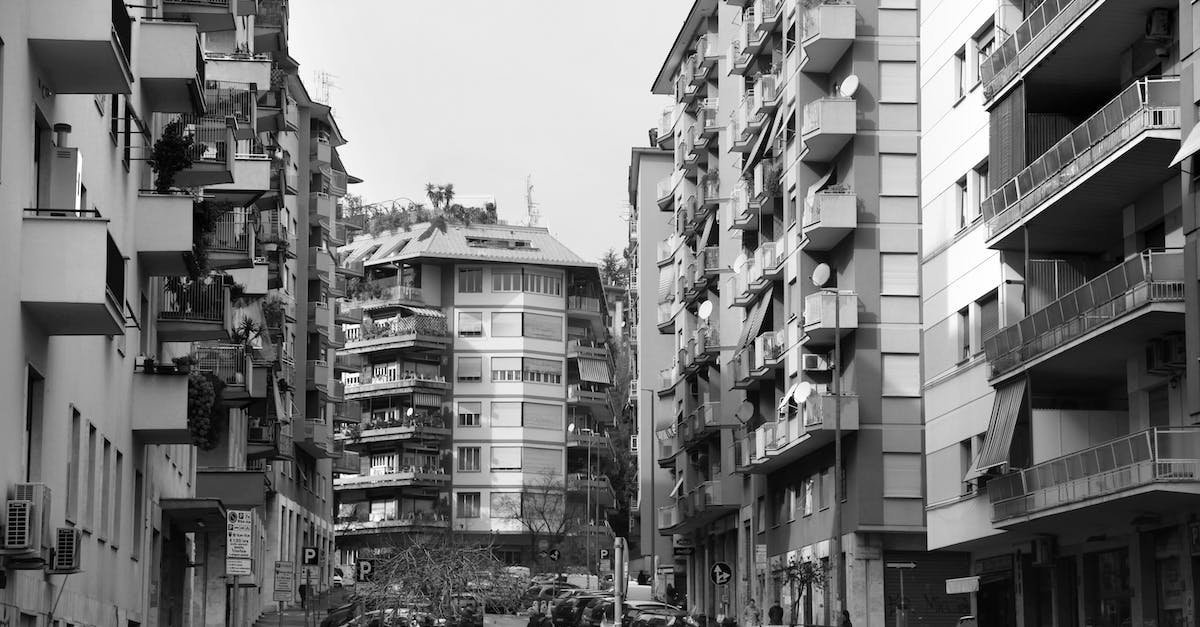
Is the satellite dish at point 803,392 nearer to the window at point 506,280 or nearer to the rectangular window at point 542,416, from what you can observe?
the rectangular window at point 542,416

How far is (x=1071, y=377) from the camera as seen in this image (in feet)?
103

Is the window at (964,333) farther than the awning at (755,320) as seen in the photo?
No

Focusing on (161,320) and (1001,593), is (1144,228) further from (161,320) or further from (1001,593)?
(161,320)

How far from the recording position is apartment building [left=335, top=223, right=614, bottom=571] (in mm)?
119231

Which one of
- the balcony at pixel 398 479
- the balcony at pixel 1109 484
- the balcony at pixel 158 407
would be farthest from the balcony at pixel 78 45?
the balcony at pixel 398 479

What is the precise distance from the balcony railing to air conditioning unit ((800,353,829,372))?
16929 mm

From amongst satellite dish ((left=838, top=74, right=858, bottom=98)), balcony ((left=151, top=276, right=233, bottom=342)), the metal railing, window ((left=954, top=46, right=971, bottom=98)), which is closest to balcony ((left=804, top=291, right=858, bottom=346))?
satellite dish ((left=838, top=74, right=858, bottom=98))

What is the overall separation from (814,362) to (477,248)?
7629 centimetres

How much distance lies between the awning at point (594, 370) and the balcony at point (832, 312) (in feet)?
249

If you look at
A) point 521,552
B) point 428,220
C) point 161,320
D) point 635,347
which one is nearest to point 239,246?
point 161,320

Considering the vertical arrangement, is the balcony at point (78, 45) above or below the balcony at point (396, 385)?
below

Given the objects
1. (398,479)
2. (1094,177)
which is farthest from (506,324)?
(1094,177)

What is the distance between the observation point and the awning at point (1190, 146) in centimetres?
2431

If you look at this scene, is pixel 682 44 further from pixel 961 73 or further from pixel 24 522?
pixel 24 522
